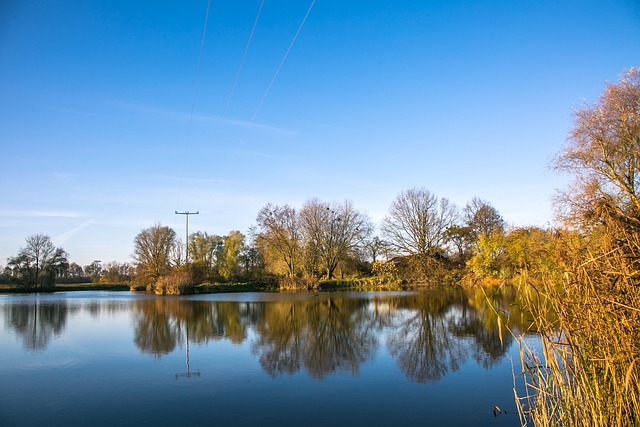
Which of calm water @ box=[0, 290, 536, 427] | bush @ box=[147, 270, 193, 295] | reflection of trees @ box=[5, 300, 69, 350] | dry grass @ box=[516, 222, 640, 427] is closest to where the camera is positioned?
dry grass @ box=[516, 222, 640, 427]

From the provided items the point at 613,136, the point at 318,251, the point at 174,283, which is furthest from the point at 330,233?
the point at 613,136

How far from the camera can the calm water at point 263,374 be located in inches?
247

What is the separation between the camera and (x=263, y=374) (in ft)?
28.5

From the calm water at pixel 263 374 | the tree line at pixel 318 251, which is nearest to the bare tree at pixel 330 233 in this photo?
the tree line at pixel 318 251

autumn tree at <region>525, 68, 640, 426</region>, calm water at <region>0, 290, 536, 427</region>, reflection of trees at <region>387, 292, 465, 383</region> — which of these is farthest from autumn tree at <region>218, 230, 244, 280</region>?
autumn tree at <region>525, 68, 640, 426</region>

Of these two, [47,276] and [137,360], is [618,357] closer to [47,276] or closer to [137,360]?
[137,360]

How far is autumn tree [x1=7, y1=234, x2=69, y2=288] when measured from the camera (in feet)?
166

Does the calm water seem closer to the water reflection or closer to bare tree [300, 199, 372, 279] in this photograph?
the water reflection

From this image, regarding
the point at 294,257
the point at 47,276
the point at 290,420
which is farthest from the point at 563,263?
the point at 47,276

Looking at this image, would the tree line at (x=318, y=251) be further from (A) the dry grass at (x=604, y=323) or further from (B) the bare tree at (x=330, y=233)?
(A) the dry grass at (x=604, y=323)

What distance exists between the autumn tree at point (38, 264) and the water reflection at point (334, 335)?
118ft

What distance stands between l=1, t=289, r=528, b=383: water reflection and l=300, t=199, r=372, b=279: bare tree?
86.3 feet

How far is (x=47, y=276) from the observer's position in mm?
51719

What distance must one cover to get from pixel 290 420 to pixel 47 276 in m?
56.4
